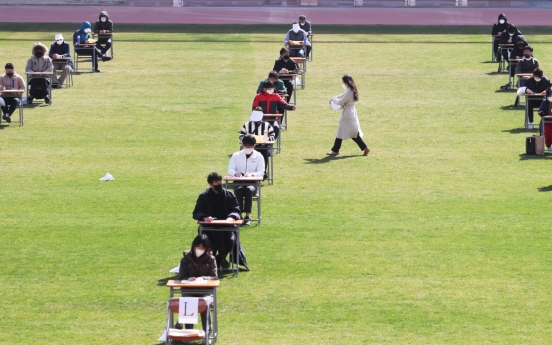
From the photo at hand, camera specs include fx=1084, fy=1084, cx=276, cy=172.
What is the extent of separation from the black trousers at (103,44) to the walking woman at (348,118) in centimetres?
1753

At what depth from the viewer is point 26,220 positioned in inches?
813

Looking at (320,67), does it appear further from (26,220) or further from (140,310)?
(140,310)

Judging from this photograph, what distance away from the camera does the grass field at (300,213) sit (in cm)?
1516

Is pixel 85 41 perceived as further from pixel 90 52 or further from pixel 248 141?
pixel 248 141

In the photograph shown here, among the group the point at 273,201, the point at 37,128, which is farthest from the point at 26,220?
the point at 37,128

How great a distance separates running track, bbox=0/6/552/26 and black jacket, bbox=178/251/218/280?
39.1 m

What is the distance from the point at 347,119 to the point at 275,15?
103 feet

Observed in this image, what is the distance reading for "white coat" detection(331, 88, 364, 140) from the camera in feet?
83.8

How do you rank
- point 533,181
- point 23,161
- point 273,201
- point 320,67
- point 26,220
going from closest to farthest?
point 26,220 → point 273,201 → point 533,181 → point 23,161 → point 320,67

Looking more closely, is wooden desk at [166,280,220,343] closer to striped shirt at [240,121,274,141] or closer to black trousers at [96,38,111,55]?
striped shirt at [240,121,274,141]

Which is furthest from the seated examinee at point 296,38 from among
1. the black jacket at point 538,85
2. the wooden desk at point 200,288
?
the wooden desk at point 200,288

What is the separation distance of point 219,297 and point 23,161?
11.4m

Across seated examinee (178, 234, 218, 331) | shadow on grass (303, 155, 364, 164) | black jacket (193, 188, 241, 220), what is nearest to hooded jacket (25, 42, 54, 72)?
shadow on grass (303, 155, 364, 164)

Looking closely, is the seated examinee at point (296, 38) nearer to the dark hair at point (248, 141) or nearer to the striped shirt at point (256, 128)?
the striped shirt at point (256, 128)
